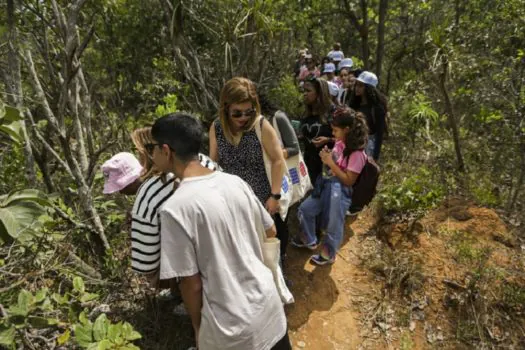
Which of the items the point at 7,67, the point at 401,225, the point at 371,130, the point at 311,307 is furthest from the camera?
the point at 371,130

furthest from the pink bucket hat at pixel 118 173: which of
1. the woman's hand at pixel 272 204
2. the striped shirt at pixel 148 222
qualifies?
the woman's hand at pixel 272 204

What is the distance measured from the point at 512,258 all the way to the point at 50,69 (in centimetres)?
447

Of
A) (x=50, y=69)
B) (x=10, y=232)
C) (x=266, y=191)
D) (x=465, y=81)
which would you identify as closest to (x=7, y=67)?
(x=50, y=69)

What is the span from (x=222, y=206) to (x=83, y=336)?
954 mm

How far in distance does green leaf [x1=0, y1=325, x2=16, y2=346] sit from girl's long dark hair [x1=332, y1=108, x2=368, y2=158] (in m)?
2.70

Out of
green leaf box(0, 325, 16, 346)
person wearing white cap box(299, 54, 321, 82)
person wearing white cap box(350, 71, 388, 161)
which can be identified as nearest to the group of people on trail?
green leaf box(0, 325, 16, 346)

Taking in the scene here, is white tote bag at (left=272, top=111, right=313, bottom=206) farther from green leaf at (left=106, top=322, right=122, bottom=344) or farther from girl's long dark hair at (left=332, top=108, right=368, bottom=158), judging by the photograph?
green leaf at (left=106, top=322, right=122, bottom=344)

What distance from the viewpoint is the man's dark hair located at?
1.52m

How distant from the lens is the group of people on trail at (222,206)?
1.46m

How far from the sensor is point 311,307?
3.18m

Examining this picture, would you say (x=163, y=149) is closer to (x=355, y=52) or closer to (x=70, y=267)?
(x=70, y=267)

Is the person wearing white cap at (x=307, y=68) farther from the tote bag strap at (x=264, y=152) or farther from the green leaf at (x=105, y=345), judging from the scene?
the green leaf at (x=105, y=345)

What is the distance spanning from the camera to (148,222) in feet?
6.04

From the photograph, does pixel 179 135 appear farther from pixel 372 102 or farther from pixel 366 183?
pixel 372 102
